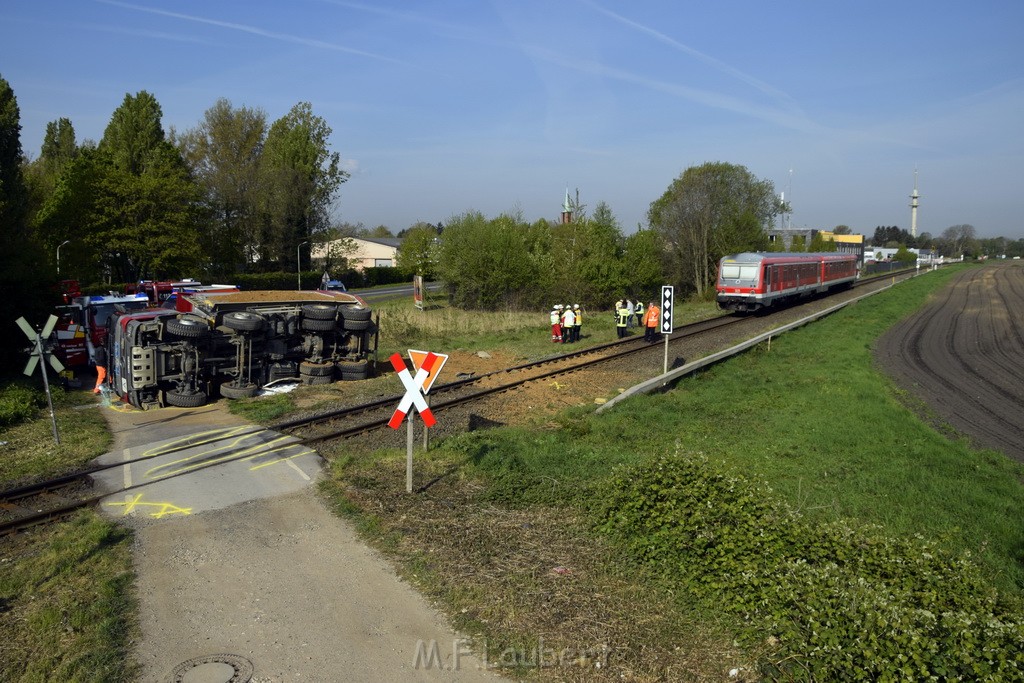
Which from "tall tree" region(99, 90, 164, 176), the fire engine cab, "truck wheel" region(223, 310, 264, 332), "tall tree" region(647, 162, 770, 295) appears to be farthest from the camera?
"tall tree" region(647, 162, 770, 295)

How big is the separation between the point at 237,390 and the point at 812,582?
40.7 ft

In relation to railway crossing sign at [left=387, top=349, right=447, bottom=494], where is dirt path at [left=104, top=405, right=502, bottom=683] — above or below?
below

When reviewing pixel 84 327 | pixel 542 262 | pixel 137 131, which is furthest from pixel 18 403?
pixel 137 131

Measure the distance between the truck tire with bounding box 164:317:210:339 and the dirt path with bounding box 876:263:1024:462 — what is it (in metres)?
14.6

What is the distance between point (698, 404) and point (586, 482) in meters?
6.54

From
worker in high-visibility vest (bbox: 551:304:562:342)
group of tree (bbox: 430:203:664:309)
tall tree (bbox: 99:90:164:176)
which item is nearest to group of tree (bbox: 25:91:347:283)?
tall tree (bbox: 99:90:164:176)

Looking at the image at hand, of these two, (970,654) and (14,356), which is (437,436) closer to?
(970,654)

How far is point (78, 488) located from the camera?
9.24m

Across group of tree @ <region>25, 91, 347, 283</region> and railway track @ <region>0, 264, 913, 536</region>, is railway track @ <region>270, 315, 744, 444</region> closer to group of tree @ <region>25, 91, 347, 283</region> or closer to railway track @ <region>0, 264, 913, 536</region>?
railway track @ <region>0, 264, 913, 536</region>

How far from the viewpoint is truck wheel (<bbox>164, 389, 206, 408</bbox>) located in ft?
46.4

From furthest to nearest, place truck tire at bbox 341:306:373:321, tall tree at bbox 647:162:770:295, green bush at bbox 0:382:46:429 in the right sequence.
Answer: tall tree at bbox 647:162:770:295
truck tire at bbox 341:306:373:321
green bush at bbox 0:382:46:429

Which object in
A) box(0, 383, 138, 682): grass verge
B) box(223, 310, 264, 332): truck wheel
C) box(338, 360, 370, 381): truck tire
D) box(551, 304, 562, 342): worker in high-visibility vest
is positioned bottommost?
box(0, 383, 138, 682): grass verge

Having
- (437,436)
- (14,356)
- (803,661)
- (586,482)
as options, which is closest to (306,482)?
(437,436)

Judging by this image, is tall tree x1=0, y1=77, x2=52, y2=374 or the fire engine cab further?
the fire engine cab
